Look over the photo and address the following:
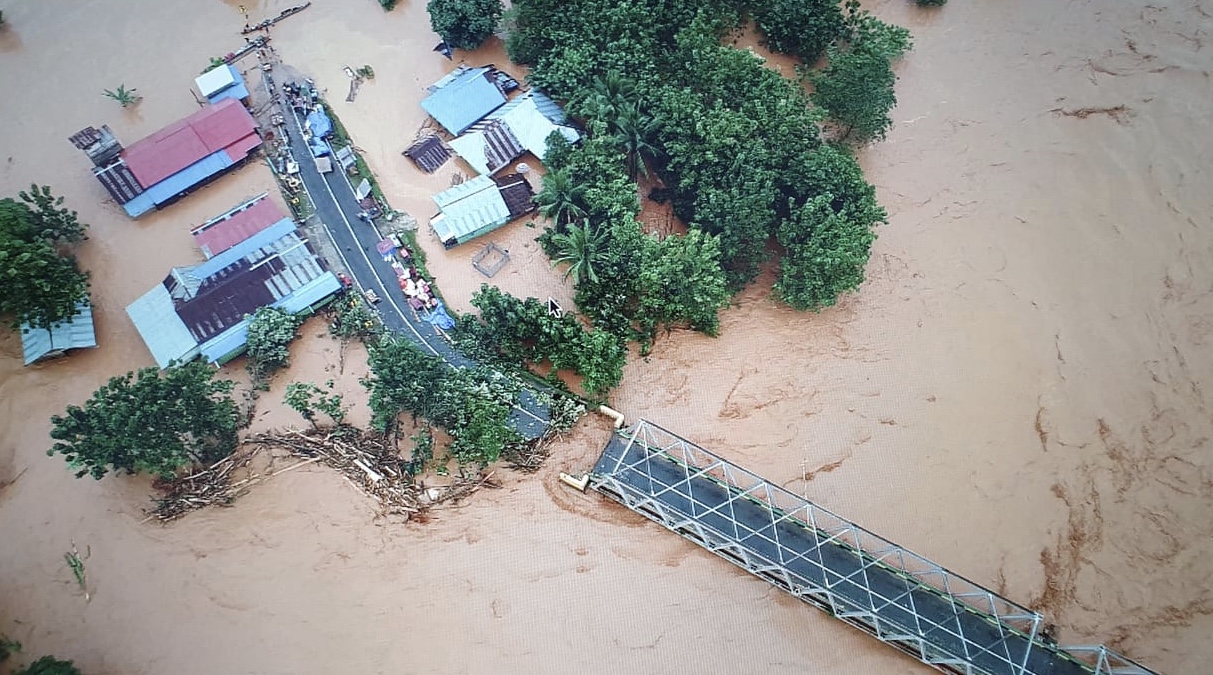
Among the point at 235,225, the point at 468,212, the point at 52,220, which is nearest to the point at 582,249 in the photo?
the point at 468,212

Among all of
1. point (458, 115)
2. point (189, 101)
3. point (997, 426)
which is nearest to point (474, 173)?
point (458, 115)

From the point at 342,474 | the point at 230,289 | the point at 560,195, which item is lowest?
the point at 342,474

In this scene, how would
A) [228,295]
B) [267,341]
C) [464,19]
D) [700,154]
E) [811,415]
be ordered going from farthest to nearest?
[464,19] → [700,154] → [228,295] → [267,341] → [811,415]

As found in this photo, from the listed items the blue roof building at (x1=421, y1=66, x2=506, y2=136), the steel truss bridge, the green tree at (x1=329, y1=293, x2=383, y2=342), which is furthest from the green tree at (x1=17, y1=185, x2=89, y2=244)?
the steel truss bridge

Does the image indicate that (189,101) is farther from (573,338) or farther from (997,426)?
(997,426)

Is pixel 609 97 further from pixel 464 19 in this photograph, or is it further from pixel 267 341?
pixel 267 341

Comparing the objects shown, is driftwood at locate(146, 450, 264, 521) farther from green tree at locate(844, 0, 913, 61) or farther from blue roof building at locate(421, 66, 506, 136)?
green tree at locate(844, 0, 913, 61)

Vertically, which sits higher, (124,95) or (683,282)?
(124,95)

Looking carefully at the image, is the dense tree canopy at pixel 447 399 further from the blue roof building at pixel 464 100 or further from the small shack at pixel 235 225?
the blue roof building at pixel 464 100
